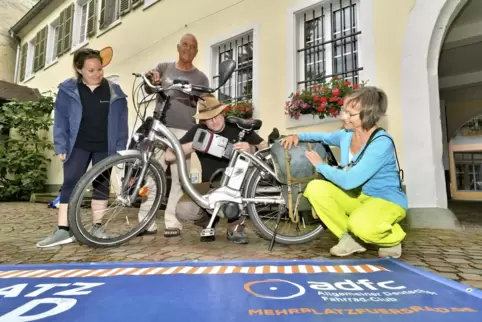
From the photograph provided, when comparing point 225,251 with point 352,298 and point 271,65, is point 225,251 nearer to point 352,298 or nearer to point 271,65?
point 352,298

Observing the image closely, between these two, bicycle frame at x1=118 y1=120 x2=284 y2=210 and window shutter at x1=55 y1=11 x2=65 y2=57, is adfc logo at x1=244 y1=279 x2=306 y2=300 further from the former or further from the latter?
window shutter at x1=55 y1=11 x2=65 y2=57

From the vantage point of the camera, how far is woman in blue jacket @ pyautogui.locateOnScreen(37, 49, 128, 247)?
2969mm

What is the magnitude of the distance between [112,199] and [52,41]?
12.9 m

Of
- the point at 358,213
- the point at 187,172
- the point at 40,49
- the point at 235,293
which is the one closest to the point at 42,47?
the point at 40,49

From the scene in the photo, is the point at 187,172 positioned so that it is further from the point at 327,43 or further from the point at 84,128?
the point at 327,43

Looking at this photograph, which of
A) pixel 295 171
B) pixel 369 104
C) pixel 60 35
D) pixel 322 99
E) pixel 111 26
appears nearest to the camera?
pixel 369 104

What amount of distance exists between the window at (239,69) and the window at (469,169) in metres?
12.1

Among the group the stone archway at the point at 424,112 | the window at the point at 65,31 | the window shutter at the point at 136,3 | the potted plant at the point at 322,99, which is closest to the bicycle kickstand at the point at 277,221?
the stone archway at the point at 424,112

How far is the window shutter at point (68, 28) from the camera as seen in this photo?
11469 mm

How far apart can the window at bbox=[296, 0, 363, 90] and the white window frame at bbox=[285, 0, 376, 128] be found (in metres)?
0.06

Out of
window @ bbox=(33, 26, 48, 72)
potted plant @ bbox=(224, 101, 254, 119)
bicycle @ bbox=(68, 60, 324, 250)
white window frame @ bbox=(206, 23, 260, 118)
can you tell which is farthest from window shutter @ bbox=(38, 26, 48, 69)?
bicycle @ bbox=(68, 60, 324, 250)

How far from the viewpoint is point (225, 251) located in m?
2.69

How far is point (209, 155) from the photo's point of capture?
318 centimetres

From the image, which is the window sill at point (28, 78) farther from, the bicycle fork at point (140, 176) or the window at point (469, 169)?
the window at point (469, 169)
